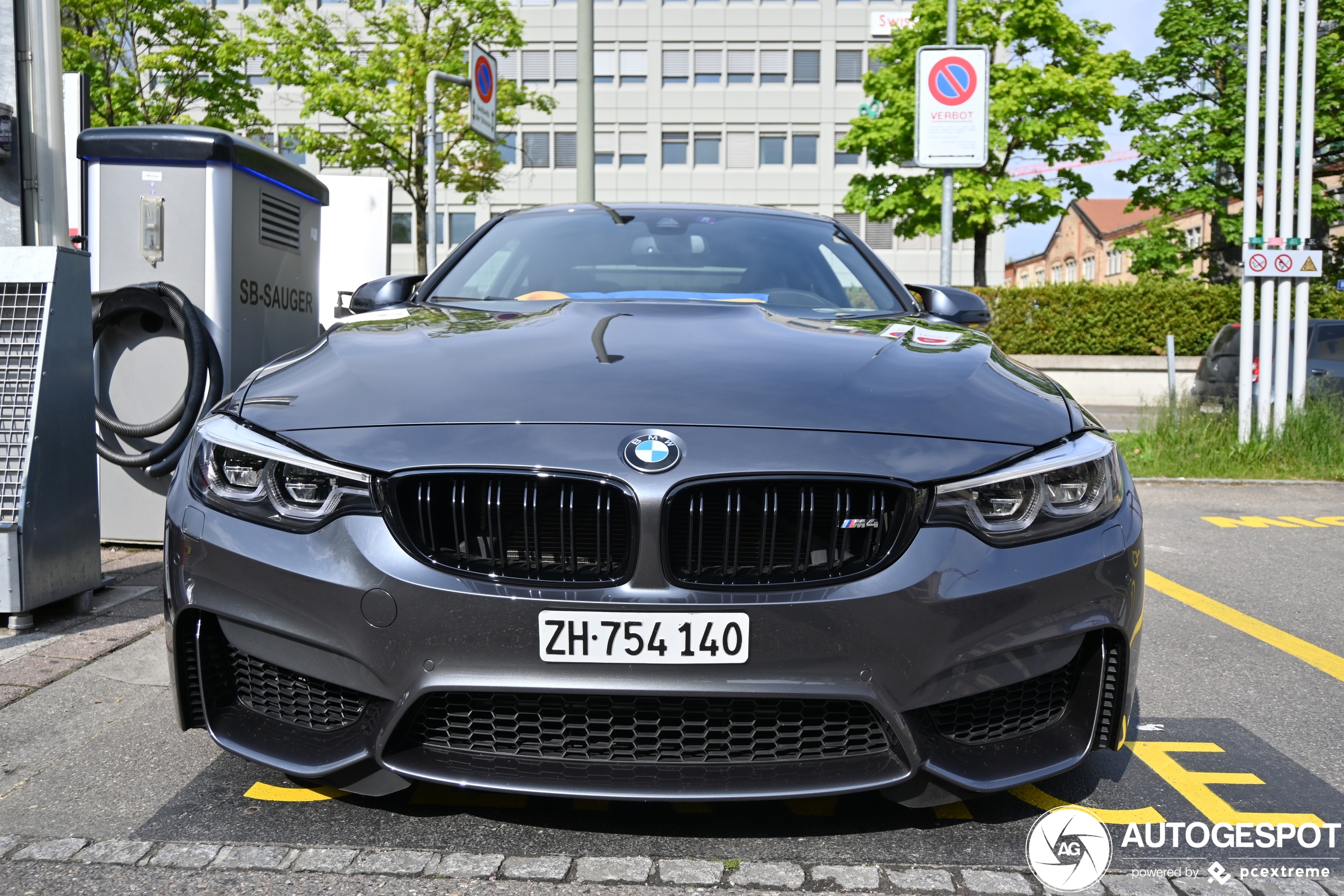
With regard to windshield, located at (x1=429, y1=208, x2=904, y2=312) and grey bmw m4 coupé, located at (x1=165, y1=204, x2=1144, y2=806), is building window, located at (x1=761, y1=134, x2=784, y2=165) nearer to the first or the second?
windshield, located at (x1=429, y1=208, x2=904, y2=312)

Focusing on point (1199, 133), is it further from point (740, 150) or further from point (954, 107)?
point (954, 107)

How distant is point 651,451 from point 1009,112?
30.3m

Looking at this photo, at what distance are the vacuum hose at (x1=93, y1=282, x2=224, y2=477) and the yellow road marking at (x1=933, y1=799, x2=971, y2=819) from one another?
12.4 ft

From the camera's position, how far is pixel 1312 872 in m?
2.30

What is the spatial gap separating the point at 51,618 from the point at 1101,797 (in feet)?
11.4

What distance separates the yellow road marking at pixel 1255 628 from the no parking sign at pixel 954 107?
7.46m

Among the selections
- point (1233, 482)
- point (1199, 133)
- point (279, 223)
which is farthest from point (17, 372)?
point (1199, 133)

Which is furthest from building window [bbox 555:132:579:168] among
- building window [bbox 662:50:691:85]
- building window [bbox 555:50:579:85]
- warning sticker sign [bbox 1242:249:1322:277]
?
warning sticker sign [bbox 1242:249:1322:277]

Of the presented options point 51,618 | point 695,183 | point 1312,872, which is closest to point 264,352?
point 51,618

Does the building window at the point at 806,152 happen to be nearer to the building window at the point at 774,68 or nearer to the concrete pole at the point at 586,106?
the building window at the point at 774,68

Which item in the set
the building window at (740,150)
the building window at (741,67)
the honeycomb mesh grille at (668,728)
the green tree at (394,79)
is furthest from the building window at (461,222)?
the honeycomb mesh grille at (668,728)

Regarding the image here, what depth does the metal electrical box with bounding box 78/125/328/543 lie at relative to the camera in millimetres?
5480

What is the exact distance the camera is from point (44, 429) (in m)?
4.05

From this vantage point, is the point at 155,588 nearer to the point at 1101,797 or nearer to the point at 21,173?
the point at 21,173
